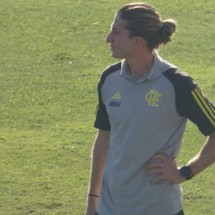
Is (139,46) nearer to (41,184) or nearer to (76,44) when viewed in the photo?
(41,184)

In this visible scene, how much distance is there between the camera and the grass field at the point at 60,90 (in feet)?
30.5

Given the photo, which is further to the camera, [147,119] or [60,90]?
[60,90]

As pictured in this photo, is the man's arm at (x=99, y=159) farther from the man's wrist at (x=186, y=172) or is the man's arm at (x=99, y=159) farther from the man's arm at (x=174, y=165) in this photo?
the man's wrist at (x=186, y=172)

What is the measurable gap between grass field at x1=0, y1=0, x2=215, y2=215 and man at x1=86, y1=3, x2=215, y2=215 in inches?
119

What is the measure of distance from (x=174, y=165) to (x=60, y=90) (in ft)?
26.1

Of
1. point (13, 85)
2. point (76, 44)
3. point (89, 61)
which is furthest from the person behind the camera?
point (76, 44)

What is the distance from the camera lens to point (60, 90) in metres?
13.6

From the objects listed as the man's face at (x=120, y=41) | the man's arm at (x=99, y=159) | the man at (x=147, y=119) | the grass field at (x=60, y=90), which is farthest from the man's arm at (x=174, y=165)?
the grass field at (x=60, y=90)

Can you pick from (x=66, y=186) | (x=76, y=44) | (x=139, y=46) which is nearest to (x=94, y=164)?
(x=139, y=46)

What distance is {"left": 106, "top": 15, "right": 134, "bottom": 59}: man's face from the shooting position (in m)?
5.71

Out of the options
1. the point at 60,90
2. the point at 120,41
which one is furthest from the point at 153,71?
the point at 60,90

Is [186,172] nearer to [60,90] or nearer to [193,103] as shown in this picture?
[193,103]

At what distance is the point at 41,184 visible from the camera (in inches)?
376

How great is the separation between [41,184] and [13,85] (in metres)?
4.53
